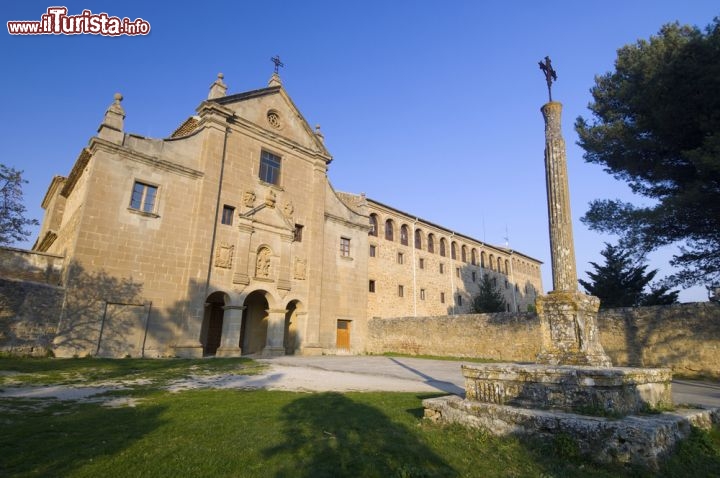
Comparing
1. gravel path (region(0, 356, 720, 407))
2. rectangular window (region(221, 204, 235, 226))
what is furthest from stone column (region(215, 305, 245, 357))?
gravel path (region(0, 356, 720, 407))

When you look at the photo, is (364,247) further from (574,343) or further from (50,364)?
(574,343)

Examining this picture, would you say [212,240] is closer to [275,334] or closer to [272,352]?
[275,334]

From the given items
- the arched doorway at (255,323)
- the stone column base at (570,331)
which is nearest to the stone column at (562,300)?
the stone column base at (570,331)

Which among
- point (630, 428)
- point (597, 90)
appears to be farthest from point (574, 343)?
point (597, 90)

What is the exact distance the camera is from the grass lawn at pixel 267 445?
3.55m

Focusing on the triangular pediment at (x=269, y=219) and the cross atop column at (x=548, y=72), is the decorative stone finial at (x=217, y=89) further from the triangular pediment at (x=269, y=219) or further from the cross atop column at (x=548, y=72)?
the cross atop column at (x=548, y=72)

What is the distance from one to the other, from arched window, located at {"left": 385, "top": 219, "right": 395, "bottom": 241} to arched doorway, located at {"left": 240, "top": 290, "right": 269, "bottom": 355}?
557 inches

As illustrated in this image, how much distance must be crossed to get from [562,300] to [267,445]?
4.94m

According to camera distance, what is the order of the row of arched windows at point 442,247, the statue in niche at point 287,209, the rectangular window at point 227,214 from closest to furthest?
1. the rectangular window at point 227,214
2. the statue in niche at point 287,209
3. the row of arched windows at point 442,247

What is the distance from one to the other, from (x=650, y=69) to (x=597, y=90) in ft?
9.60

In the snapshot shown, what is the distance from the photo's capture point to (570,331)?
5895mm

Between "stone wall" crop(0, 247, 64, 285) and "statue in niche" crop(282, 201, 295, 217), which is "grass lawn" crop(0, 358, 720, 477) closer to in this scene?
"stone wall" crop(0, 247, 64, 285)

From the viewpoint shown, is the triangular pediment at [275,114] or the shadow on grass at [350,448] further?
the triangular pediment at [275,114]

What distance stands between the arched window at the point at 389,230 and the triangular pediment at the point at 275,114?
10923 mm
